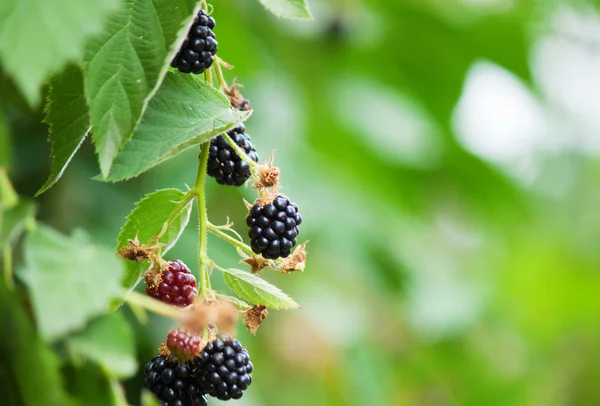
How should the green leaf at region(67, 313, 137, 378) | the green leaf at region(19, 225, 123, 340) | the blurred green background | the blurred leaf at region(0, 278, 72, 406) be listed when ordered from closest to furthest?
the green leaf at region(19, 225, 123, 340)
the green leaf at region(67, 313, 137, 378)
the blurred leaf at region(0, 278, 72, 406)
the blurred green background

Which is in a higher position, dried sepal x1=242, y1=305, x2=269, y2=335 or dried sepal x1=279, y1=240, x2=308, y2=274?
dried sepal x1=279, y1=240, x2=308, y2=274

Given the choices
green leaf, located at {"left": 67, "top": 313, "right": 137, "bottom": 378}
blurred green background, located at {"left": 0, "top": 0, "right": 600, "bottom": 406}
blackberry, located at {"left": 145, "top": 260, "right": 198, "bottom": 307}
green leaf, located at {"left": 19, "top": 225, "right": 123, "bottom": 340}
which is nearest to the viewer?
green leaf, located at {"left": 19, "top": 225, "right": 123, "bottom": 340}

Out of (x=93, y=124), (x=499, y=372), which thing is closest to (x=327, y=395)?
(x=499, y=372)

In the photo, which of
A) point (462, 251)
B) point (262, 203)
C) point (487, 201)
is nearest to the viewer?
point (262, 203)

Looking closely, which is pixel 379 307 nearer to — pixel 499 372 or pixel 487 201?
pixel 499 372

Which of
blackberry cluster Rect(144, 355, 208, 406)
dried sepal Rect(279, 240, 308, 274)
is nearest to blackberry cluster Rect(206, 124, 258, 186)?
dried sepal Rect(279, 240, 308, 274)

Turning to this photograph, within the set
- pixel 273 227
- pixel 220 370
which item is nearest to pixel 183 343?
pixel 220 370

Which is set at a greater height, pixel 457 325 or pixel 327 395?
pixel 457 325

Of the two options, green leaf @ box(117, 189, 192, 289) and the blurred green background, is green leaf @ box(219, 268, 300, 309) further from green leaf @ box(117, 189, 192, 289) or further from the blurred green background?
the blurred green background
